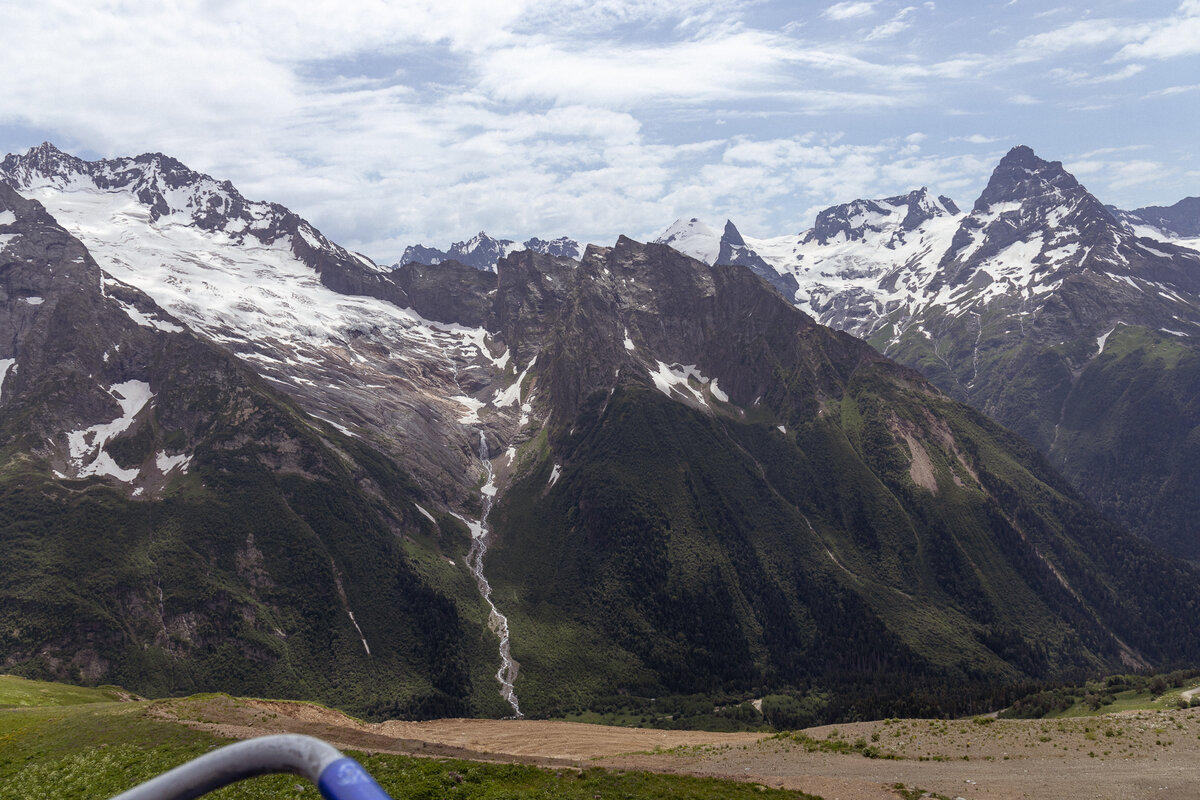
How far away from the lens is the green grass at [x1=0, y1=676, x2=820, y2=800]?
52.0 meters

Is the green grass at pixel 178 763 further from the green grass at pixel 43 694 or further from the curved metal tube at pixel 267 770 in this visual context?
the curved metal tube at pixel 267 770

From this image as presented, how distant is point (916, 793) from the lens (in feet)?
217

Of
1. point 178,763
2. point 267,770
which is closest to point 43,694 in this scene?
point 178,763

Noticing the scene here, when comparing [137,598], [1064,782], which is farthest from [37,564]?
[1064,782]

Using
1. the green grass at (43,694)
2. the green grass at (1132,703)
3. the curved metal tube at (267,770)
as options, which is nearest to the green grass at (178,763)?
the green grass at (43,694)

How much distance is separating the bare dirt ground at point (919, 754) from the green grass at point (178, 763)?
564 centimetres

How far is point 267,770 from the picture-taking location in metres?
8.98

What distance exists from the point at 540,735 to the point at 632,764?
128 ft

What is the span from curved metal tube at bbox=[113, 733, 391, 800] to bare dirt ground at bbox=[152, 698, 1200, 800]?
2728 inches

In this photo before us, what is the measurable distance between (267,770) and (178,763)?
6742 cm

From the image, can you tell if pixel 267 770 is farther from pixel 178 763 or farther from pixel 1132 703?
pixel 1132 703

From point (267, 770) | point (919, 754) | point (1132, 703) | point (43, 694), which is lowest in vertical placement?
point (1132, 703)

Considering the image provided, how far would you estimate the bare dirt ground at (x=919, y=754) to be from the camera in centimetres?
6681

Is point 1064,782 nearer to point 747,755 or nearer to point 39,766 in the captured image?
point 747,755
